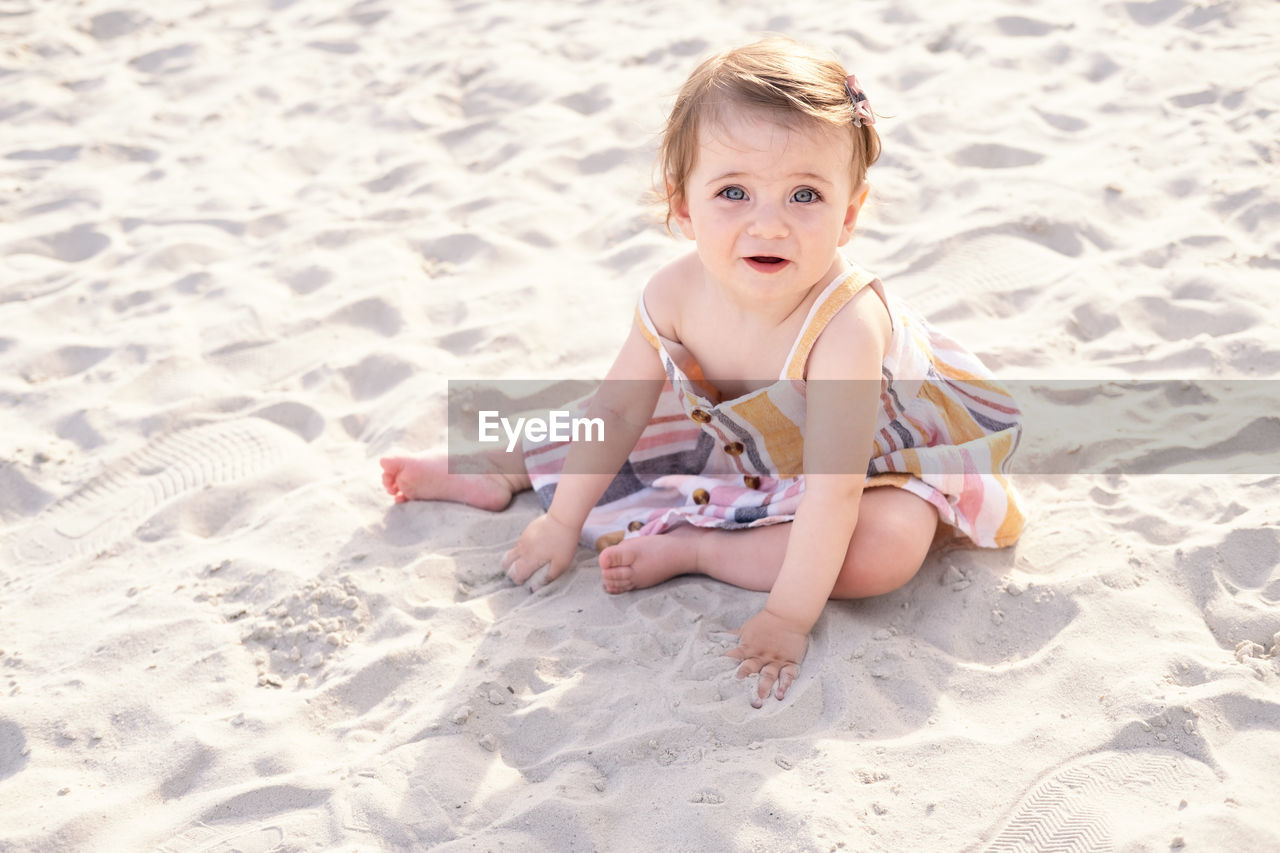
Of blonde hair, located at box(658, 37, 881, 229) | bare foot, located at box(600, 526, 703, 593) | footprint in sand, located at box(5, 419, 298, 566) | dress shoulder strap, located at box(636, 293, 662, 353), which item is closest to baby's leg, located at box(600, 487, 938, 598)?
bare foot, located at box(600, 526, 703, 593)

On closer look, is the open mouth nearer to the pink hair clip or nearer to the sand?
the pink hair clip

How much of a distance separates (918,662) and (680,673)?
0.43 m

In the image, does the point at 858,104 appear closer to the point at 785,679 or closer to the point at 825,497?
the point at 825,497

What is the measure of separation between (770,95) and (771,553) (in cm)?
90

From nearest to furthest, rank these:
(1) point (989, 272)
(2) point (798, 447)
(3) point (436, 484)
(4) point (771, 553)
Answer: (4) point (771, 553)
(2) point (798, 447)
(3) point (436, 484)
(1) point (989, 272)

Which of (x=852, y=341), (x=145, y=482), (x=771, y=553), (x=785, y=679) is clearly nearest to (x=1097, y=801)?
(x=785, y=679)

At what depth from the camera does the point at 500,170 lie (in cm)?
416

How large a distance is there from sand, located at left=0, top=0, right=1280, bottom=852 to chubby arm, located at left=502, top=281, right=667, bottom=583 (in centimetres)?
10

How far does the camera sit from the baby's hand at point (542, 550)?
246cm

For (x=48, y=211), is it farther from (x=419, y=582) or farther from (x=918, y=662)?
(x=918, y=662)

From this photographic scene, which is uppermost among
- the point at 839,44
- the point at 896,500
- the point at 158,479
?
the point at 839,44

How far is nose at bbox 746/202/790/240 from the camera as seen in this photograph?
2031mm

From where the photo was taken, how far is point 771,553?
233cm

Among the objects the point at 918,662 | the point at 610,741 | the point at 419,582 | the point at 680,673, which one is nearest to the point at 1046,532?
the point at 918,662
